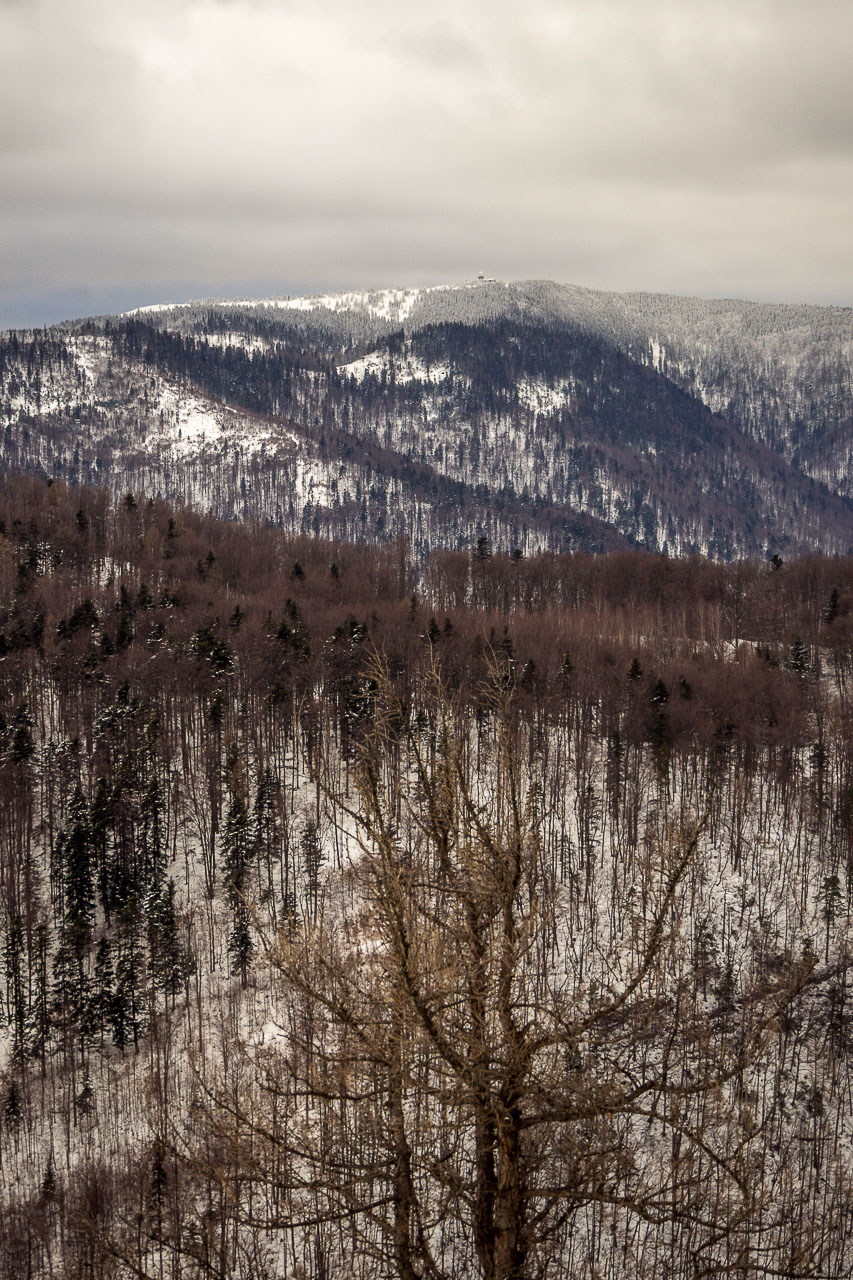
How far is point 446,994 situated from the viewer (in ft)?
30.7

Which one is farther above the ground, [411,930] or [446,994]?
[411,930]

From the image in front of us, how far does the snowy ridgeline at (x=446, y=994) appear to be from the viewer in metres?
10.4

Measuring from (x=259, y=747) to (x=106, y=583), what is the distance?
4839 centimetres

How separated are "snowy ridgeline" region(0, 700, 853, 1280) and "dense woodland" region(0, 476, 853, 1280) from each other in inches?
6.7

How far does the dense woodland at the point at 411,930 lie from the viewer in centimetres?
1020

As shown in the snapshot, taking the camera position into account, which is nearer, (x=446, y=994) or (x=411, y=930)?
(x=446, y=994)

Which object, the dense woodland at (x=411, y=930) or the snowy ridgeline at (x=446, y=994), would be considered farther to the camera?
the snowy ridgeline at (x=446, y=994)

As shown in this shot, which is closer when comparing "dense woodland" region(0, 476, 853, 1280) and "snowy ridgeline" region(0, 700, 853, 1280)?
"dense woodland" region(0, 476, 853, 1280)

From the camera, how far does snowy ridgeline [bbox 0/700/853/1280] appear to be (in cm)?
1039

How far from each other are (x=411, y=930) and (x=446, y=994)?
1.09 meters

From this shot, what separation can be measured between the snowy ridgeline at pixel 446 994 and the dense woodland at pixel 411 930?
0.56 feet

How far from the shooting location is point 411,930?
34.0 feet

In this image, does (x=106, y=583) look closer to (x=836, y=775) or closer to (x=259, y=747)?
(x=259, y=747)

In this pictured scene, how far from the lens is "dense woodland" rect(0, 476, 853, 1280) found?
33.5ft
